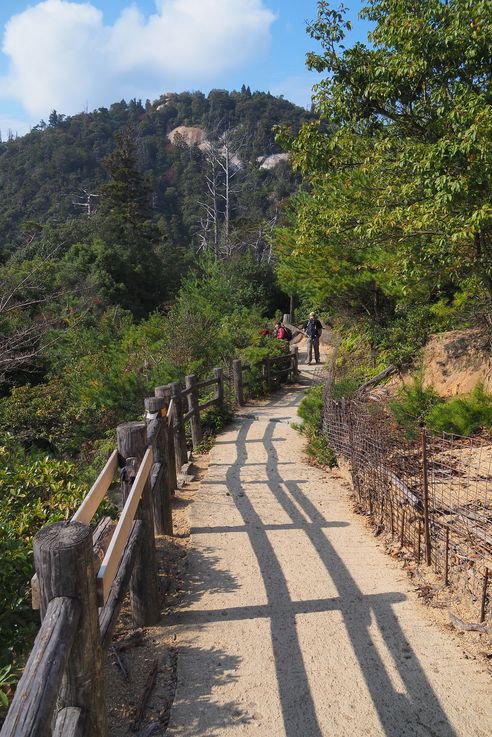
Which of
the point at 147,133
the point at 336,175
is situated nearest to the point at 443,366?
the point at 336,175

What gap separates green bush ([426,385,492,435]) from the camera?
7734 mm

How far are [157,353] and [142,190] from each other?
32696 mm

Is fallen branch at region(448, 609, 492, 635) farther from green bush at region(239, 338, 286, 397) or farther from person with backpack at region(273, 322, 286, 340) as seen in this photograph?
person with backpack at region(273, 322, 286, 340)

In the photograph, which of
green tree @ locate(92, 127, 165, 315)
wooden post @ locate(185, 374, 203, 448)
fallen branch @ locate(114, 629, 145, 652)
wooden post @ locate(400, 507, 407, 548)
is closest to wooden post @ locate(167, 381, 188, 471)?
wooden post @ locate(185, 374, 203, 448)

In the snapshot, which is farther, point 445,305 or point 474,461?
point 445,305

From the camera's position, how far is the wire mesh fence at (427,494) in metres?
4.43

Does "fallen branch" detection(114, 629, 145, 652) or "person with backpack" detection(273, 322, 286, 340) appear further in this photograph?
"person with backpack" detection(273, 322, 286, 340)

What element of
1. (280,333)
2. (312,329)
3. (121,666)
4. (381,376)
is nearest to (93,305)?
(280,333)

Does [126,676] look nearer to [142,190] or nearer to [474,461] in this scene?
[474,461]

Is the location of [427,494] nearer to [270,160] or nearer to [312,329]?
[312,329]

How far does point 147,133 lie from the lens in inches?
3789

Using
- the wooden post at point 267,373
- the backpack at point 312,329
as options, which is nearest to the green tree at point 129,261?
the backpack at point 312,329

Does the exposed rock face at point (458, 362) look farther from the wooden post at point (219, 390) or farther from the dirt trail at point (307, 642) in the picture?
the dirt trail at point (307, 642)

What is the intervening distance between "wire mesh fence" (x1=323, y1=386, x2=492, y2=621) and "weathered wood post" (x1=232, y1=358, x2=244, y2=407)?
15.6 feet
